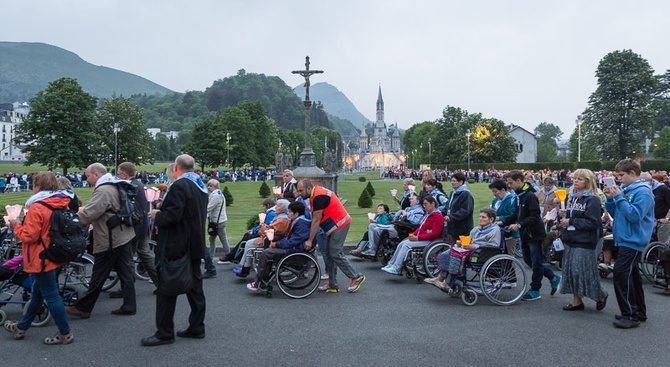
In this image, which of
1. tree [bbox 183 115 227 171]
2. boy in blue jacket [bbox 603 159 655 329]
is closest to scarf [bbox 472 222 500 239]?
boy in blue jacket [bbox 603 159 655 329]

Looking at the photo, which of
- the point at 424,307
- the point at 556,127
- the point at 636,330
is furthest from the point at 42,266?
the point at 556,127

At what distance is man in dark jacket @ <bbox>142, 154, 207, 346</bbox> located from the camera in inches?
226

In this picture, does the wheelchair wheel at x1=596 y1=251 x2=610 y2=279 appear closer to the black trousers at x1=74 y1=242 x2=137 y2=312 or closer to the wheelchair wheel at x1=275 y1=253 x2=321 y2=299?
the wheelchair wheel at x1=275 y1=253 x2=321 y2=299

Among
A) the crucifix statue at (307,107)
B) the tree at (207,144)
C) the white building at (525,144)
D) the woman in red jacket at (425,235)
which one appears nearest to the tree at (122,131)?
the tree at (207,144)

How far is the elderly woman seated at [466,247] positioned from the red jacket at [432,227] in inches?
39.7

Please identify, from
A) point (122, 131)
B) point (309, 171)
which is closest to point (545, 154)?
point (122, 131)

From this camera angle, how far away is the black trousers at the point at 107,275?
7.04 meters

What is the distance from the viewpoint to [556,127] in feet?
620

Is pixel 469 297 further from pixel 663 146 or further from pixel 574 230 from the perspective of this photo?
pixel 663 146

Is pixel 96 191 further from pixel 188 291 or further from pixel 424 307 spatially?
pixel 424 307

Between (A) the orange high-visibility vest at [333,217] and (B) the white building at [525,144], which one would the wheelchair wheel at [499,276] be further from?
(B) the white building at [525,144]

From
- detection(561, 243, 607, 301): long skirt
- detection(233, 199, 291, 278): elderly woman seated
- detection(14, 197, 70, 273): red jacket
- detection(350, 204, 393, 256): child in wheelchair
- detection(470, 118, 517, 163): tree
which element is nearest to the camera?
detection(14, 197, 70, 273): red jacket

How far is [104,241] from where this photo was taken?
7.04 metres

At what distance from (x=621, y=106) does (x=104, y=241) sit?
5904cm
